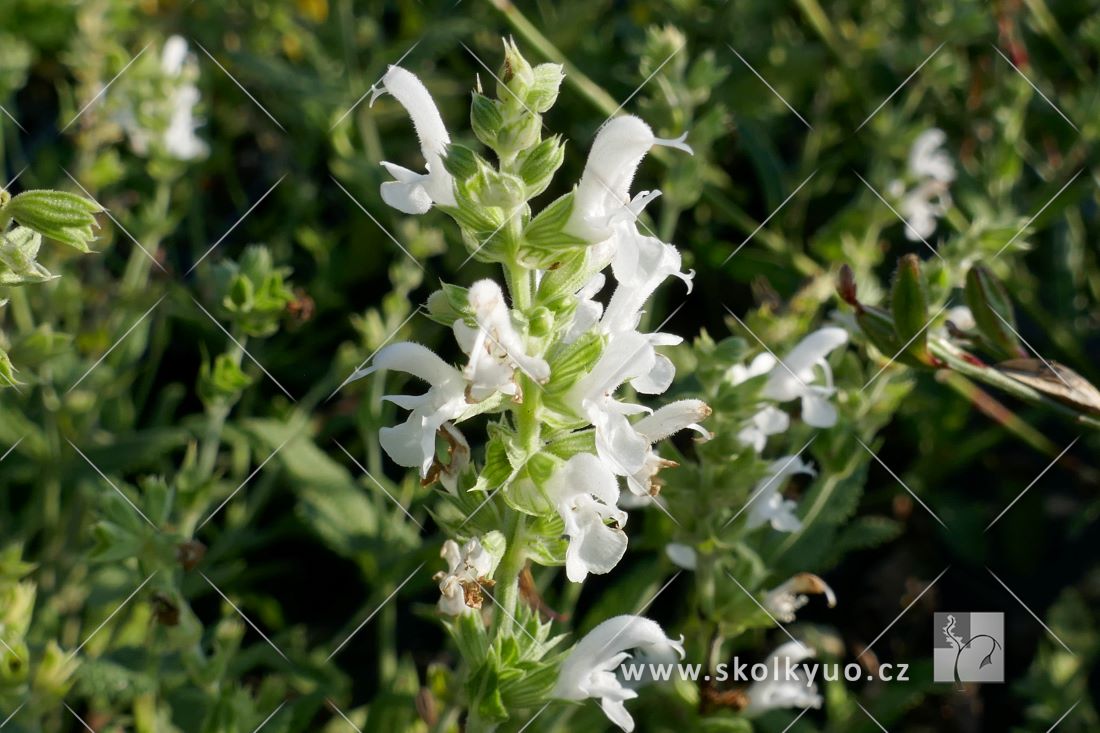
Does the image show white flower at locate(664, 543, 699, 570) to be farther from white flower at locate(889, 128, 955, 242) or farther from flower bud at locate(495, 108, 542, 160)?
white flower at locate(889, 128, 955, 242)

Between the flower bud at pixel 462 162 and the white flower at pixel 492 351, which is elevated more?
the flower bud at pixel 462 162

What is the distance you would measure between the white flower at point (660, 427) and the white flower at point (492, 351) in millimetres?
147

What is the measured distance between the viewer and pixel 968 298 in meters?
1.23

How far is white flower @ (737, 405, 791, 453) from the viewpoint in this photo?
1.24 meters

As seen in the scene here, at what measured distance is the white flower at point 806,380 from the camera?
128 centimetres

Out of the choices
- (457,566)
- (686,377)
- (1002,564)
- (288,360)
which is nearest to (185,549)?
(457,566)

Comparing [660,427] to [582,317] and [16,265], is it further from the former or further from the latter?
[16,265]

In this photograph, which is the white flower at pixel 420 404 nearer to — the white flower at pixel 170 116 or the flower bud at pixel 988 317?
the flower bud at pixel 988 317

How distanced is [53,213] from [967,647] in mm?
1233

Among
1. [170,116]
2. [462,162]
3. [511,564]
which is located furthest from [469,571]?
[170,116]

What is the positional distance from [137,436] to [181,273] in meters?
0.64

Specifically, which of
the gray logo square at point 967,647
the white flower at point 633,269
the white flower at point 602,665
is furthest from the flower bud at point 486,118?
the gray logo square at point 967,647

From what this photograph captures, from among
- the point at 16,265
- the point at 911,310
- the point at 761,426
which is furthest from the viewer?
the point at 761,426

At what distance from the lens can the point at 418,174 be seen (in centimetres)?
96
